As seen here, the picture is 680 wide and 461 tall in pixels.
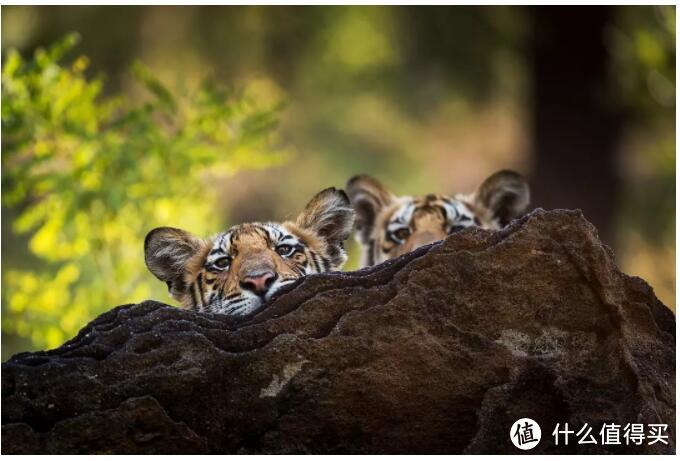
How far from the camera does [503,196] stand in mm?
8328

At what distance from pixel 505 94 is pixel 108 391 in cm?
1311

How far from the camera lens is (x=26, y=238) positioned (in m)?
12.4

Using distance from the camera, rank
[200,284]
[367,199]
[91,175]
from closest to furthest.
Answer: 1. [200,284]
2. [367,199]
3. [91,175]

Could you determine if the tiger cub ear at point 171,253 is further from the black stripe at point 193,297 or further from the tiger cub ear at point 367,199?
the tiger cub ear at point 367,199

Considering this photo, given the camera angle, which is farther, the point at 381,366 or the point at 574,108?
the point at 574,108

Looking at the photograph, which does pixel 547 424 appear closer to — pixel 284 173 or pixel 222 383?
pixel 222 383

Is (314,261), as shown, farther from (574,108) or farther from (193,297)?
(574,108)

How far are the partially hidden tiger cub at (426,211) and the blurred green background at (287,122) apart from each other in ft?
2.79

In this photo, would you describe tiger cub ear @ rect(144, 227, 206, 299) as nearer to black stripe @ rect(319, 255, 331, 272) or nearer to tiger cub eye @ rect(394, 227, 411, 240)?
black stripe @ rect(319, 255, 331, 272)

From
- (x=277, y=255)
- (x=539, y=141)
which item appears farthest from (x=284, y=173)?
(x=277, y=255)

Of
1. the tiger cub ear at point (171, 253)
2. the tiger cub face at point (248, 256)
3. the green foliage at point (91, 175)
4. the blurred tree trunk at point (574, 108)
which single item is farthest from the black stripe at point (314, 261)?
the blurred tree trunk at point (574, 108)

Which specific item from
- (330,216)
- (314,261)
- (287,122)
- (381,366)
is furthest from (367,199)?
(287,122)

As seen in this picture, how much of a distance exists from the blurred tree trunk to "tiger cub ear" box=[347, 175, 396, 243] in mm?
5468

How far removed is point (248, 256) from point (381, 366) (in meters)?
1.11
